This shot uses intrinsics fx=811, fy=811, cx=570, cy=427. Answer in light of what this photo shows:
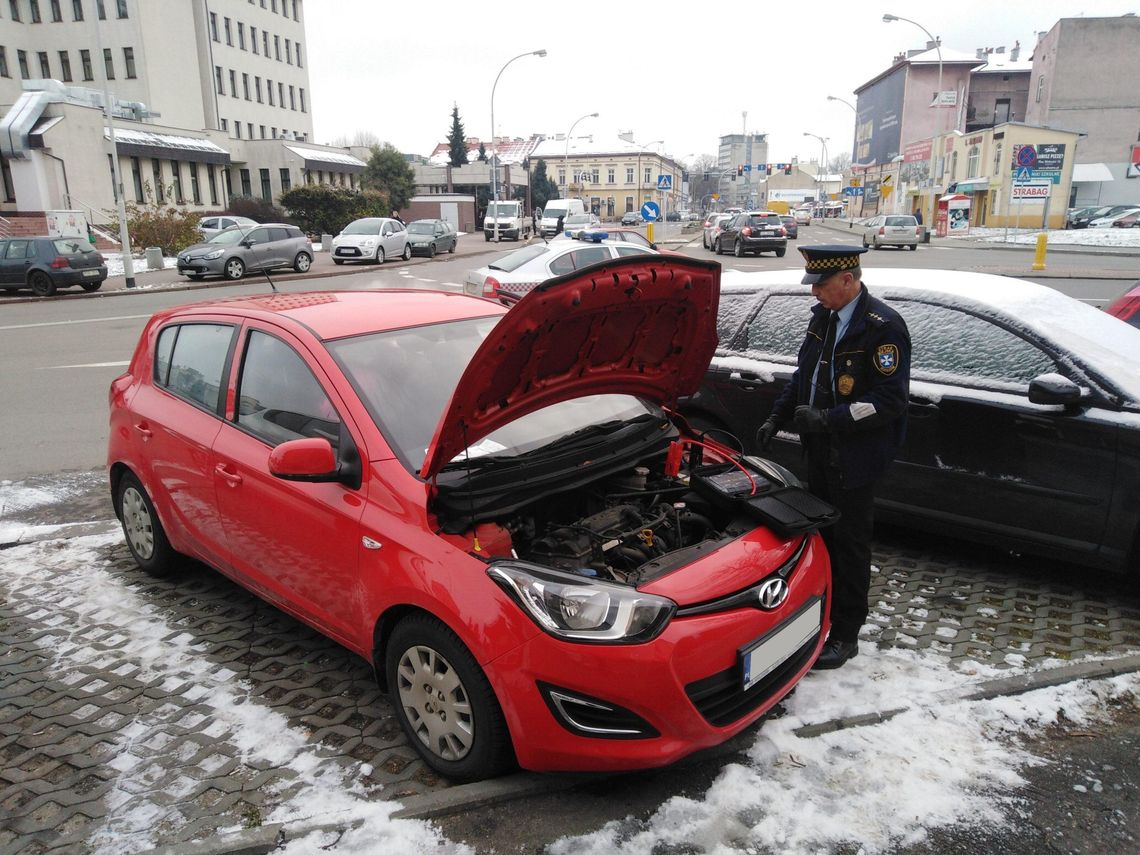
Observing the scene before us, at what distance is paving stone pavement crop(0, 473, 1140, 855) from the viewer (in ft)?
9.32

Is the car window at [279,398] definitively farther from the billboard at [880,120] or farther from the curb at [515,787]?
the billboard at [880,120]

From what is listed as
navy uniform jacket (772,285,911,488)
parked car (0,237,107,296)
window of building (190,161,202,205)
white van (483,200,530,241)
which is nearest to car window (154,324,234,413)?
navy uniform jacket (772,285,911,488)

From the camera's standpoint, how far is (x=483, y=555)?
2738 millimetres

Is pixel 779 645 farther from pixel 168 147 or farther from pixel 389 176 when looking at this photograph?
pixel 389 176

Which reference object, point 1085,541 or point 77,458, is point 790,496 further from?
point 77,458

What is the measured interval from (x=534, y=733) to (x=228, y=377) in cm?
230

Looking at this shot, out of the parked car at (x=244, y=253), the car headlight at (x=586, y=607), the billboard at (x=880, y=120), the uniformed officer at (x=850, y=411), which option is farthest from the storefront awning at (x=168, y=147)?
the billboard at (x=880, y=120)

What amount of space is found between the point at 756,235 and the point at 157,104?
145ft

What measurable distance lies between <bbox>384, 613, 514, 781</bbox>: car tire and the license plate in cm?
85

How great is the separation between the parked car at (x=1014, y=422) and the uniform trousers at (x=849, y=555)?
1.57ft

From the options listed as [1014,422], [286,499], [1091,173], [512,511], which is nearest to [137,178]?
[286,499]

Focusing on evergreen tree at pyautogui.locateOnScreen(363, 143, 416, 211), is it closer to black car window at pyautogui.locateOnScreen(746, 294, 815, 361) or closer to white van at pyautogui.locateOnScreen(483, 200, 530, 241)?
white van at pyautogui.locateOnScreen(483, 200, 530, 241)

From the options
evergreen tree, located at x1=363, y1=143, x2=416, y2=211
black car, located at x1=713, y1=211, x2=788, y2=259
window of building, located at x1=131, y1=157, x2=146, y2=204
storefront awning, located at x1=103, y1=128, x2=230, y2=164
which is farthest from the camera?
evergreen tree, located at x1=363, y1=143, x2=416, y2=211

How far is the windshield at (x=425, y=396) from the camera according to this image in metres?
3.17
